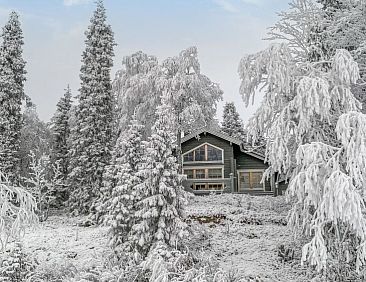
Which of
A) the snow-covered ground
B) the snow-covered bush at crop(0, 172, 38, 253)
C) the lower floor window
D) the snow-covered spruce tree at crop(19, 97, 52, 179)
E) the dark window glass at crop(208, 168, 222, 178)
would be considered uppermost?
the snow-covered spruce tree at crop(19, 97, 52, 179)

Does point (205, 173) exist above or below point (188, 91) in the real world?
below

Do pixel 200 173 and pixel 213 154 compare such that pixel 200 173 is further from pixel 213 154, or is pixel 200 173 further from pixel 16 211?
pixel 16 211

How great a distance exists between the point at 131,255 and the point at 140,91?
15.9 metres

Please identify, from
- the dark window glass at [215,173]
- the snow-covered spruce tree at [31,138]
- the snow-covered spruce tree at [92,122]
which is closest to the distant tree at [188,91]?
the snow-covered spruce tree at [92,122]

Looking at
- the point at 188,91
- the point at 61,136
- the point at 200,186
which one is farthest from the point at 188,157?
the point at 61,136

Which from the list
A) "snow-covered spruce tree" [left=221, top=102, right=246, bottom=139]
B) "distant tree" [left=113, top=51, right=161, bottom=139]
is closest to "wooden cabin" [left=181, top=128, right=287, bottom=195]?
"distant tree" [left=113, top=51, right=161, bottom=139]

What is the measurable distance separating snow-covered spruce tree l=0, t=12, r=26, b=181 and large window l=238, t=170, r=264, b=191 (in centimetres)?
1696

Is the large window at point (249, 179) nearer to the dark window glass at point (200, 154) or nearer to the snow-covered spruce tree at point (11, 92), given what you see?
the dark window glass at point (200, 154)

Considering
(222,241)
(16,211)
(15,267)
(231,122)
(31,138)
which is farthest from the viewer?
(231,122)

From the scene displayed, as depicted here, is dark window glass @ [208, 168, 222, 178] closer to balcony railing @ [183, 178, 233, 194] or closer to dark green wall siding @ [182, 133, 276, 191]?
dark green wall siding @ [182, 133, 276, 191]

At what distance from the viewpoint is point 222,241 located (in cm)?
1420

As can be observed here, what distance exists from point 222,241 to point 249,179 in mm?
16905

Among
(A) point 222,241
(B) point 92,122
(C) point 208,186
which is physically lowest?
(A) point 222,241

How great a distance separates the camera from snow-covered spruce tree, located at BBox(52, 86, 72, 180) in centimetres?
2947
